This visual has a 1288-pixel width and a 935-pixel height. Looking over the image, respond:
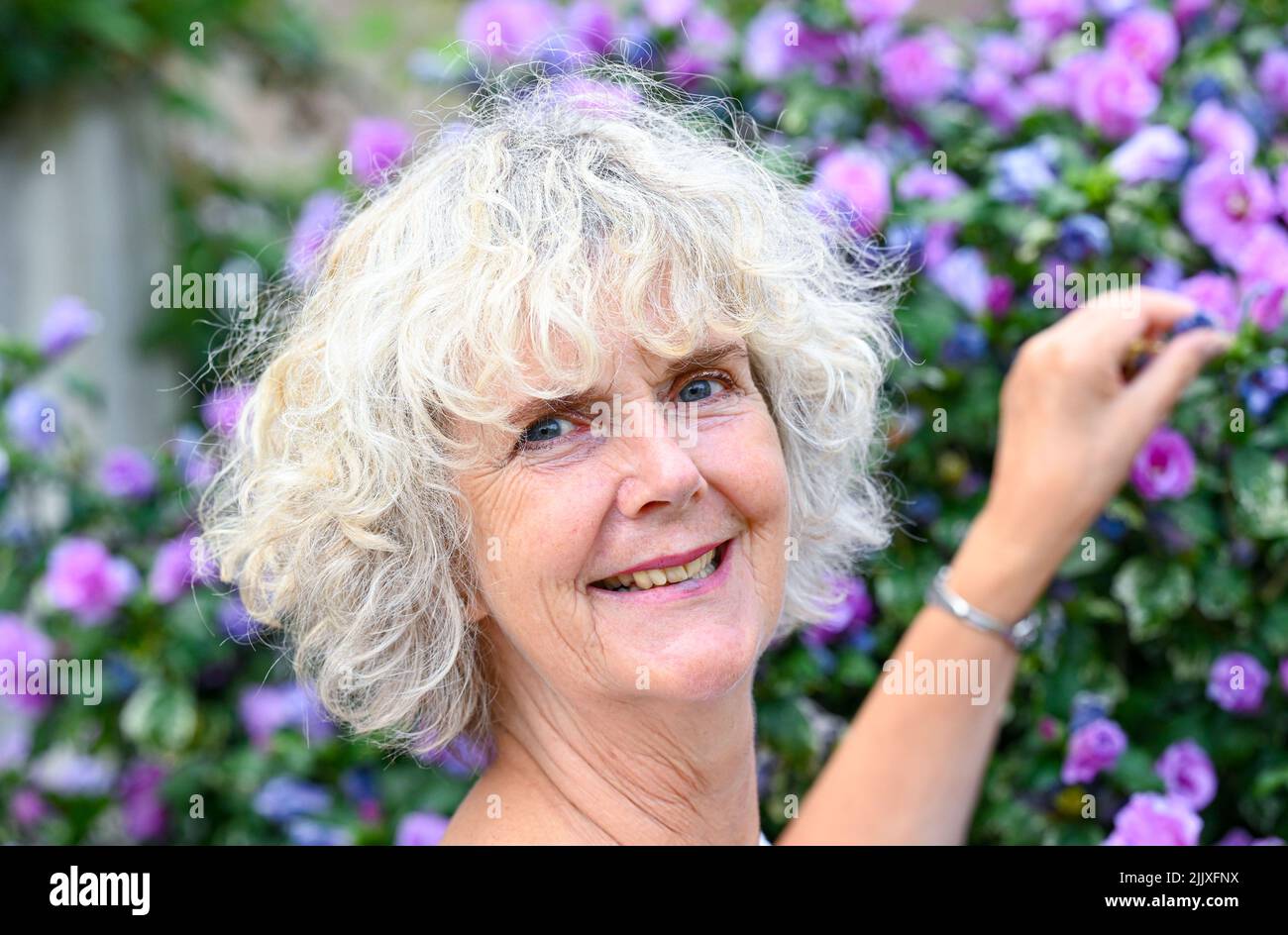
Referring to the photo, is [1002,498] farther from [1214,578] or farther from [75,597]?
[75,597]

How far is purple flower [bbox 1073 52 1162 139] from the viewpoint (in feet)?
7.50

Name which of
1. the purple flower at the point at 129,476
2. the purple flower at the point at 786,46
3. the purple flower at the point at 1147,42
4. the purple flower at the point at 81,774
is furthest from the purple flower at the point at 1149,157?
the purple flower at the point at 81,774

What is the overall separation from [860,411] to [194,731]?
159 centimetres

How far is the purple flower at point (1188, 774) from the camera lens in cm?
206

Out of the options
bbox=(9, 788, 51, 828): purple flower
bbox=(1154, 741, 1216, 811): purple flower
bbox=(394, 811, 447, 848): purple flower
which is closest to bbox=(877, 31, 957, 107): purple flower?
bbox=(1154, 741, 1216, 811): purple flower

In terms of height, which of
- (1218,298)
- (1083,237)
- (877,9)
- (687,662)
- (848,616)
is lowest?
(848,616)

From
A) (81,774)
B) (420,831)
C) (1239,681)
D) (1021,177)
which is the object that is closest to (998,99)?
(1021,177)

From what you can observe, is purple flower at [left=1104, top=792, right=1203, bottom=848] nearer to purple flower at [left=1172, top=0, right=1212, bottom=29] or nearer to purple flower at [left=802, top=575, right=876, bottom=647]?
purple flower at [left=802, top=575, right=876, bottom=647]

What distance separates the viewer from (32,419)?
261 centimetres

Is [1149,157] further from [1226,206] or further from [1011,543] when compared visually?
[1011,543]

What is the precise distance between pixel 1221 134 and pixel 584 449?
1359 mm

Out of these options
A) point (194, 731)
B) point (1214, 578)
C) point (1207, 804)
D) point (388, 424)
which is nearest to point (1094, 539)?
point (1214, 578)

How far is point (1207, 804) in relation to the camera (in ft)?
7.14

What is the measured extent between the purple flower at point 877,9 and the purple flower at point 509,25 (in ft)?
1.96
